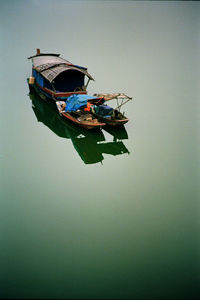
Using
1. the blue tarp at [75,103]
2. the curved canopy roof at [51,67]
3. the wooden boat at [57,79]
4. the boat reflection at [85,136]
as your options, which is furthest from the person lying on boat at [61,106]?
the curved canopy roof at [51,67]

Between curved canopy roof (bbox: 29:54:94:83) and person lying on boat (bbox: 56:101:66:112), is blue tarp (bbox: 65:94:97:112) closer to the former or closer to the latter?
person lying on boat (bbox: 56:101:66:112)

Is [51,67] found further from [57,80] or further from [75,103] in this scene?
[75,103]

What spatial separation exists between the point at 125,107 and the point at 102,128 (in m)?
1.99

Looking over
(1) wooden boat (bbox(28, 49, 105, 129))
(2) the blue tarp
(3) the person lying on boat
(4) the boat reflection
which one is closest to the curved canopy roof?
(1) wooden boat (bbox(28, 49, 105, 129))

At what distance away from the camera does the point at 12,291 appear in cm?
477

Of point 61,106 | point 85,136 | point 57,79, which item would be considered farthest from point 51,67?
point 85,136

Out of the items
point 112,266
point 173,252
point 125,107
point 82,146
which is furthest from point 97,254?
point 125,107

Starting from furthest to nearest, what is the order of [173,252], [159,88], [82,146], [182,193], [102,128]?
[159,88], [102,128], [82,146], [182,193], [173,252]

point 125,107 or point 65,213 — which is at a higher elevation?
point 125,107

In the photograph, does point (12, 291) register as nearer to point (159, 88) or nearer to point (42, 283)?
point (42, 283)

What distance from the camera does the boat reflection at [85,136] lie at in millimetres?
9500

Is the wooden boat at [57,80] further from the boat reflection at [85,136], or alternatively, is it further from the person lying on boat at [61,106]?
the boat reflection at [85,136]

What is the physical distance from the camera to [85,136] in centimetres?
1052

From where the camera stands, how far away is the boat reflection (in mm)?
9500
